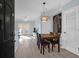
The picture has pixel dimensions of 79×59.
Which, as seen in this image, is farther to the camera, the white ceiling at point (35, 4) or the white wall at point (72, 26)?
the white ceiling at point (35, 4)

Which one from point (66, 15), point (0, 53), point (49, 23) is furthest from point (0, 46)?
point (49, 23)

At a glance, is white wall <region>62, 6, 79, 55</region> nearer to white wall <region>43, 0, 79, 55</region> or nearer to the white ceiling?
white wall <region>43, 0, 79, 55</region>

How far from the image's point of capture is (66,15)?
22.0ft

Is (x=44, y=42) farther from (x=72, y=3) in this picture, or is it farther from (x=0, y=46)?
(x=0, y=46)

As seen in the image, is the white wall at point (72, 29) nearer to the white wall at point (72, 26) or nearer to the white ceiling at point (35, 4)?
the white wall at point (72, 26)

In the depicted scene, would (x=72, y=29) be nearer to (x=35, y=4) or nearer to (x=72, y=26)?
(x=72, y=26)

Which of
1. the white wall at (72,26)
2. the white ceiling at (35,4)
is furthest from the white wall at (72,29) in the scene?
the white ceiling at (35,4)

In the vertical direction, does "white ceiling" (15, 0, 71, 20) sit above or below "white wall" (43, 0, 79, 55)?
above

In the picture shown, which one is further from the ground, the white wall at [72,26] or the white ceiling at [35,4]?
the white ceiling at [35,4]

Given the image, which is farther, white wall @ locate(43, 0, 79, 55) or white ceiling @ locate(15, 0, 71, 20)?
white ceiling @ locate(15, 0, 71, 20)

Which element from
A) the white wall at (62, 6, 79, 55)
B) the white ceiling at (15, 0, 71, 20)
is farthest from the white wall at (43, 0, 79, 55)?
the white ceiling at (15, 0, 71, 20)

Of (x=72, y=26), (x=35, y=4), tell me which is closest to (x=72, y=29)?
(x=72, y=26)

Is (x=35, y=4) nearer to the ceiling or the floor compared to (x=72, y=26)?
nearer to the ceiling

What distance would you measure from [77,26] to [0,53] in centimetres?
386
